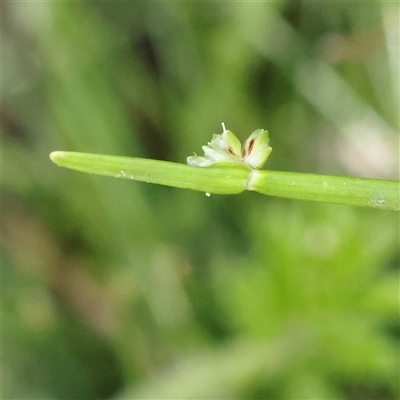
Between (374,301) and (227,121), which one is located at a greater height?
(227,121)

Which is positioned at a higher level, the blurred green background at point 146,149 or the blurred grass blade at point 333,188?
the blurred green background at point 146,149

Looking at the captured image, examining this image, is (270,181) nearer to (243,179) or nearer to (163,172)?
(243,179)

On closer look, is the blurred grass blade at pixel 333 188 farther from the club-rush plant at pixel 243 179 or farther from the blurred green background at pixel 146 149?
the blurred green background at pixel 146 149

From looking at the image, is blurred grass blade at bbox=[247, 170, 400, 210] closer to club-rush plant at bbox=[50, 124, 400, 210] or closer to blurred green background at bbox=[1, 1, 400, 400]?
club-rush plant at bbox=[50, 124, 400, 210]

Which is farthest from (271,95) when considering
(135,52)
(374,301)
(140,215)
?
(374,301)

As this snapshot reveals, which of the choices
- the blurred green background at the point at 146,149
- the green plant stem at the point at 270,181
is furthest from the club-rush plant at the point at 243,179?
the blurred green background at the point at 146,149

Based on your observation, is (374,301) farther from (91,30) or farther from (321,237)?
(91,30)
